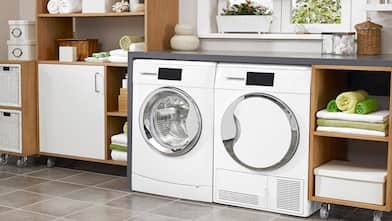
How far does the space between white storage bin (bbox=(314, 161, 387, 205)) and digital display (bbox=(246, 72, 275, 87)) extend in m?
0.58

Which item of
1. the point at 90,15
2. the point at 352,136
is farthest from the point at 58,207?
the point at 352,136

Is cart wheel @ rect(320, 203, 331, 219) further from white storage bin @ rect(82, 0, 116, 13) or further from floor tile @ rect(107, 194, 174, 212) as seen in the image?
white storage bin @ rect(82, 0, 116, 13)

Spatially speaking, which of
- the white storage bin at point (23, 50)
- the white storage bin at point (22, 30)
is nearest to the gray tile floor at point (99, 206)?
the white storage bin at point (23, 50)

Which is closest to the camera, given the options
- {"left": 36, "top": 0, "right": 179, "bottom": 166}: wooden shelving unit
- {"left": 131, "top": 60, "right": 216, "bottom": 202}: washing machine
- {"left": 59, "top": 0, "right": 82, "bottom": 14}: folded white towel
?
{"left": 131, "top": 60, "right": 216, "bottom": 202}: washing machine

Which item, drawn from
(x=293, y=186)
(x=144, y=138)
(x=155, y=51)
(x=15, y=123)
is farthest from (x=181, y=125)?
(x=15, y=123)

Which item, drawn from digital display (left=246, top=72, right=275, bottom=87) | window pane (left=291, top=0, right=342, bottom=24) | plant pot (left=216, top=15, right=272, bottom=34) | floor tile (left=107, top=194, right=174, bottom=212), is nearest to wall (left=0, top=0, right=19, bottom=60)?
plant pot (left=216, top=15, right=272, bottom=34)

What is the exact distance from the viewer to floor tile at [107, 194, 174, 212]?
387 centimetres

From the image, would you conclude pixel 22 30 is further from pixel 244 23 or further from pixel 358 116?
pixel 358 116

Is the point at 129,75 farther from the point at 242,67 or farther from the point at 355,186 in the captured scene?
the point at 355,186

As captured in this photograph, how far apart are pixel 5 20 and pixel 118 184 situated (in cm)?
205

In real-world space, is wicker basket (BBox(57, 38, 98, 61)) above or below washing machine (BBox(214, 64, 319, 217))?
above

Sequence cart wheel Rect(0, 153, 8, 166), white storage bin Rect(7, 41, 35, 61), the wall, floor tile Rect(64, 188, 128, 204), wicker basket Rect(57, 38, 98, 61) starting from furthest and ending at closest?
1. the wall
2. cart wheel Rect(0, 153, 8, 166)
3. white storage bin Rect(7, 41, 35, 61)
4. wicker basket Rect(57, 38, 98, 61)
5. floor tile Rect(64, 188, 128, 204)

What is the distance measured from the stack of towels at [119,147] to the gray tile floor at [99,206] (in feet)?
0.60

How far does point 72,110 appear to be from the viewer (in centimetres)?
472
